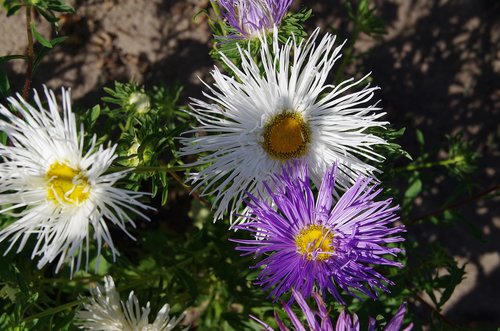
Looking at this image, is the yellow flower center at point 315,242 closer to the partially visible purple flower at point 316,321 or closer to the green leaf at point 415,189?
the partially visible purple flower at point 316,321

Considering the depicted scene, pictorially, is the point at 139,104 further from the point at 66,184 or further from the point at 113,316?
the point at 113,316

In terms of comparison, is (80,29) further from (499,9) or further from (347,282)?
(499,9)

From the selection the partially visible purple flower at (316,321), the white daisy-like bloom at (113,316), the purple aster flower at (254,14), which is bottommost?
the partially visible purple flower at (316,321)

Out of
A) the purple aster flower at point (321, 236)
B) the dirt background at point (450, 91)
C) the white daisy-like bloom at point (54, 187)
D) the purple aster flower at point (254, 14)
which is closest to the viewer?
the white daisy-like bloom at point (54, 187)

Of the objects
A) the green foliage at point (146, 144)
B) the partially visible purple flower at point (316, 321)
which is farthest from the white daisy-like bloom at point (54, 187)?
the partially visible purple flower at point (316, 321)

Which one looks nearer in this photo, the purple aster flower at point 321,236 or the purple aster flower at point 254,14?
the purple aster flower at point 321,236

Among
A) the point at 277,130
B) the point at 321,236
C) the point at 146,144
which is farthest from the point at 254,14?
the point at 321,236
